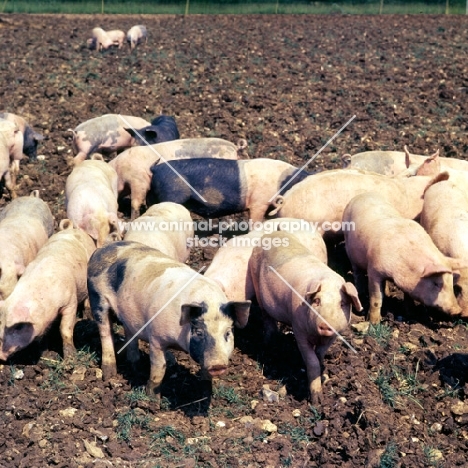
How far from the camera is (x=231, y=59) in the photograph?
53.5 feet

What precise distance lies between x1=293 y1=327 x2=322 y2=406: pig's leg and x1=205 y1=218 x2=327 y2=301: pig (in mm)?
1057

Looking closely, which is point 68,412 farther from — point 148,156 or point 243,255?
point 148,156

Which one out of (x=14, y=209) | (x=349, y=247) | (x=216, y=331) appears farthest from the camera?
(x=14, y=209)

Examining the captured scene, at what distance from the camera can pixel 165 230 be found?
23.6 feet

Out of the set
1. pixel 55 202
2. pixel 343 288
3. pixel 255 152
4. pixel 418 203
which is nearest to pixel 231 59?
pixel 255 152

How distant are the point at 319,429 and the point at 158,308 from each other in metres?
1.32

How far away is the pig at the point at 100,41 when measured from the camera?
703 inches

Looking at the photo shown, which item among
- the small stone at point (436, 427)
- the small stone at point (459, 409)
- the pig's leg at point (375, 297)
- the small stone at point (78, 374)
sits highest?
the pig's leg at point (375, 297)

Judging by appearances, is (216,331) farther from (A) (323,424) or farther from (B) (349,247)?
(B) (349,247)

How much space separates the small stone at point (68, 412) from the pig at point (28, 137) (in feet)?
19.2

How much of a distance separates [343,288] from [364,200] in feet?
7.18

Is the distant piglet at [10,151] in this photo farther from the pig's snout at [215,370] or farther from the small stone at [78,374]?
→ the pig's snout at [215,370]

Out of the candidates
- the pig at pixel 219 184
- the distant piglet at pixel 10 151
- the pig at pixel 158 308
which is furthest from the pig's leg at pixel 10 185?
the pig at pixel 158 308

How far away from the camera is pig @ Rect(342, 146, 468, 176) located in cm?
912
